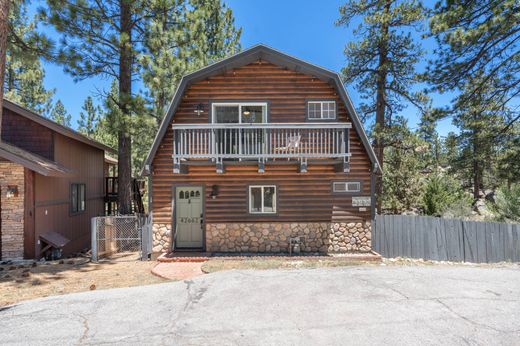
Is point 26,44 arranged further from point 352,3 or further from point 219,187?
point 352,3

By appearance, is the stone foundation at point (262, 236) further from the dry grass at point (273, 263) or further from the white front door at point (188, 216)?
the dry grass at point (273, 263)

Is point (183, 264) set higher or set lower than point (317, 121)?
lower

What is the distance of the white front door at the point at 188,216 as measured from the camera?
33.4 ft

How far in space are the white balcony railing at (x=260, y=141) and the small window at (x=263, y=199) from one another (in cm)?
116

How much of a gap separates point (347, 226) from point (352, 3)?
11.3m

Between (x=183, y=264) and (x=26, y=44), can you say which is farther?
(x=26, y=44)

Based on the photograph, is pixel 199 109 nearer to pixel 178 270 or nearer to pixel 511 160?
pixel 178 270

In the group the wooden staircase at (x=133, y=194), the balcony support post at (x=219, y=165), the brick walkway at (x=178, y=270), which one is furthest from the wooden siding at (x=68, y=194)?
the balcony support post at (x=219, y=165)

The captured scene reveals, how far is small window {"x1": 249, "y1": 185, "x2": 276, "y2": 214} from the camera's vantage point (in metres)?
10.1

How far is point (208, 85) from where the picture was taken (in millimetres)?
10141

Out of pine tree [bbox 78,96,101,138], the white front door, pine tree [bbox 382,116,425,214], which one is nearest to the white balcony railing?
the white front door

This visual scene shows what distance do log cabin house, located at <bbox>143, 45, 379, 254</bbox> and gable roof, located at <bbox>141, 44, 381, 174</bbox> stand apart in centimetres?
3

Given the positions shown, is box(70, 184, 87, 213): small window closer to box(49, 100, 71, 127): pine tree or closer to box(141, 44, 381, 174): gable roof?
box(141, 44, 381, 174): gable roof

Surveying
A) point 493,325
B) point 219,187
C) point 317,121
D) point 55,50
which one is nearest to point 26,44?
point 55,50
